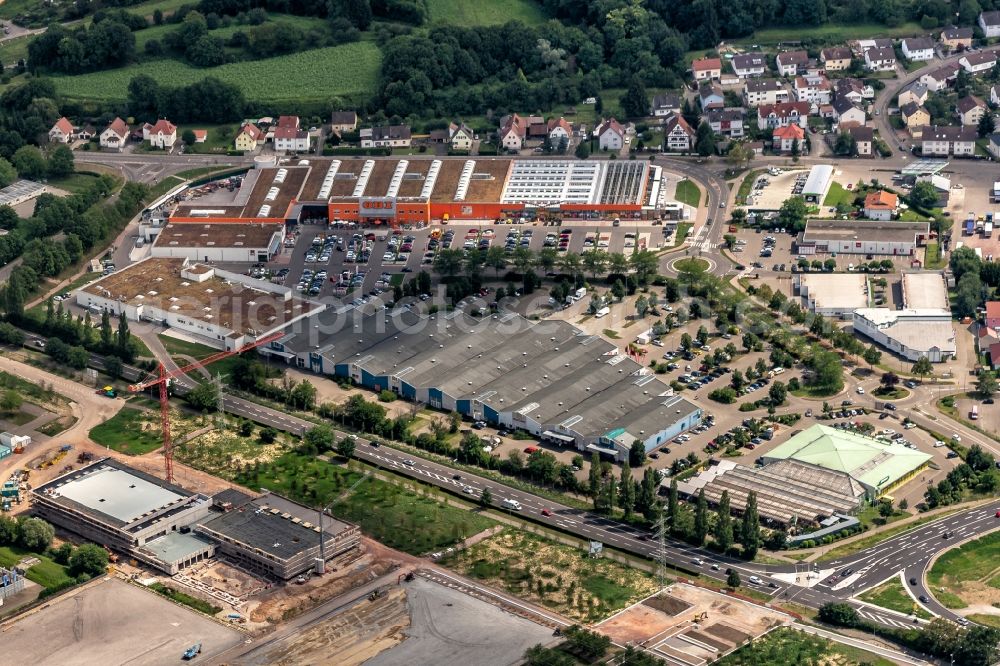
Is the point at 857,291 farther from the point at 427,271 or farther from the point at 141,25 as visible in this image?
the point at 141,25

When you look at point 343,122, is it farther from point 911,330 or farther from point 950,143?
point 911,330

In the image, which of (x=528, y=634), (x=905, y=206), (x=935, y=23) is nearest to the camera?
(x=528, y=634)

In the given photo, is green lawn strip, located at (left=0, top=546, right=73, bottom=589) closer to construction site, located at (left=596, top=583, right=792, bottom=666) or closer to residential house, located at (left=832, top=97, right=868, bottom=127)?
construction site, located at (left=596, top=583, right=792, bottom=666)

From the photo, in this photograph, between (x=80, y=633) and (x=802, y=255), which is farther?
(x=802, y=255)

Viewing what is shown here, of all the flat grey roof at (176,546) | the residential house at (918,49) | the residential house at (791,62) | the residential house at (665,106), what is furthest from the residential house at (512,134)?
the flat grey roof at (176,546)

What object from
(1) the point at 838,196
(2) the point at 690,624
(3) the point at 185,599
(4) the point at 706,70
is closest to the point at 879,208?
(1) the point at 838,196

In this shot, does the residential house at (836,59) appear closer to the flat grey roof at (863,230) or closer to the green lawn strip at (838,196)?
the green lawn strip at (838,196)

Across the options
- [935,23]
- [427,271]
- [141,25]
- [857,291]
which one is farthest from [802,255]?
[141,25]
